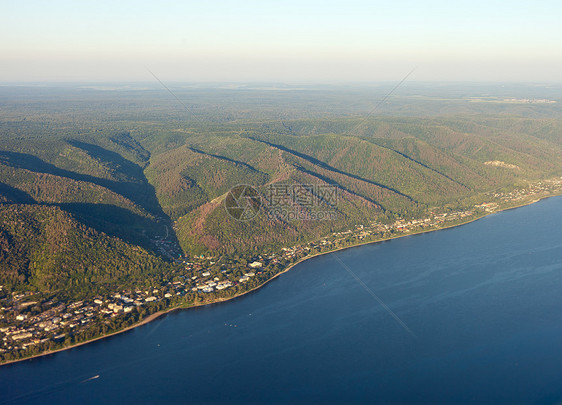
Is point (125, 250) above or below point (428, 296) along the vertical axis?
above

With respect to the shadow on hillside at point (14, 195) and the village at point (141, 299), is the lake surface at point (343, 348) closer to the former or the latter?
the village at point (141, 299)

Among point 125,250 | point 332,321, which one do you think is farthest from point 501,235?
point 125,250

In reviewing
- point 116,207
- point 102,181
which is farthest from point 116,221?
point 102,181

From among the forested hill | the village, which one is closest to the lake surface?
the village

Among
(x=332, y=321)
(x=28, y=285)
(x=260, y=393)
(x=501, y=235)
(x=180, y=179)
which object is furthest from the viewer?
(x=180, y=179)

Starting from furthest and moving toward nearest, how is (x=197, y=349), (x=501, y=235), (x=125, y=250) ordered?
(x=501, y=235), (x=125, y=250), (x=197, y=349)

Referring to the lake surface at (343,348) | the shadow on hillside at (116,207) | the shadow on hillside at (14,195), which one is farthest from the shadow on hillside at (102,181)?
the lake surface at (343,348)

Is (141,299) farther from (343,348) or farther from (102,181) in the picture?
(102,181)

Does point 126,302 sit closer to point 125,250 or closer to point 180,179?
point 125,250
